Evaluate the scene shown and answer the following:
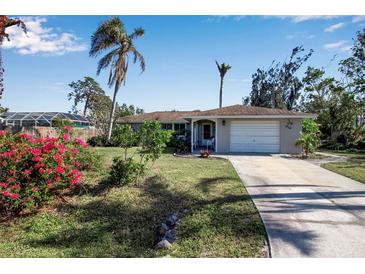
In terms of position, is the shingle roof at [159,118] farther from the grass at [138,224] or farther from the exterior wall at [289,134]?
the grass at [138,224]

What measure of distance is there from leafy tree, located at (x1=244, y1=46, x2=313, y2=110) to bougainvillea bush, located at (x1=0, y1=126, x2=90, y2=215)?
4147cm

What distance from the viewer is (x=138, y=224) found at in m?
5.56

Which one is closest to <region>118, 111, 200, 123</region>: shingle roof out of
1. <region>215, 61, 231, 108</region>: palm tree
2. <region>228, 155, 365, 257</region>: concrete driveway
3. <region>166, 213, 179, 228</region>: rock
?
<region>215, 61, 231, 108</region>: palm tree

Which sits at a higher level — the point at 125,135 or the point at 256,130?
the point at 256,130

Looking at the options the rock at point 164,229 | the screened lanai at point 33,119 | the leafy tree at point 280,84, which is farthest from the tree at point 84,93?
the rock at point 164,229

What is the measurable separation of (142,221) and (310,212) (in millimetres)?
3660

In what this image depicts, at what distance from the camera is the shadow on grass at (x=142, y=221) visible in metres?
4.70

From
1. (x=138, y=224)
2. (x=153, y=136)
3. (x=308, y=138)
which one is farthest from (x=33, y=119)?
(x=138, y=224)

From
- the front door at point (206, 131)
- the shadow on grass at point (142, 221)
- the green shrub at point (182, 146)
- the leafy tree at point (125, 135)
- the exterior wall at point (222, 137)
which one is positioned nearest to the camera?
the shadow on grass at point (142, 221)

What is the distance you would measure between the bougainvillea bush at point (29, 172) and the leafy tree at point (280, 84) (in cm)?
4147

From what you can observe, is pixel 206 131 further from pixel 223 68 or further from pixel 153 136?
pixel 153 136

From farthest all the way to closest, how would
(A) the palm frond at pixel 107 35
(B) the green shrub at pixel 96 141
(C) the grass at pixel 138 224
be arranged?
1. (B) the green shrub at pixel 96 141
2. (A) the palm frond at pixel 107 35
3. (C) the grass at pixel 138 224

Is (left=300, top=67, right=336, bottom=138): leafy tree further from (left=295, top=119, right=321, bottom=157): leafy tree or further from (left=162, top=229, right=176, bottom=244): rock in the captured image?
(left=162, top=229, right=176, bottom=244): rock
